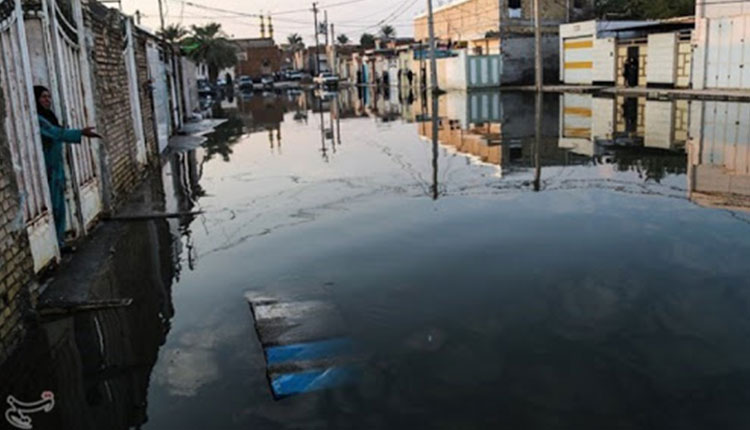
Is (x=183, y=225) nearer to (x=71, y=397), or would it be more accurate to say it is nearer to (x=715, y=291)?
(x=71, y=397)

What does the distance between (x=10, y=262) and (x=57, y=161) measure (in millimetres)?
2280

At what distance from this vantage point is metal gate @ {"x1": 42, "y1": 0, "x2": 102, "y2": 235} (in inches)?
324

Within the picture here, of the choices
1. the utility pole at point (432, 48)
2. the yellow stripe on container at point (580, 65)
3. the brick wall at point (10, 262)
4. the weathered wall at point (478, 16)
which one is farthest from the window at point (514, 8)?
the brick wall at point (10, 262)

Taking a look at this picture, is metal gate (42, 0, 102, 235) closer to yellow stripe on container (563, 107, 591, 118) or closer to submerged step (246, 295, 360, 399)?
submerged step (246, 295, 360, 399)

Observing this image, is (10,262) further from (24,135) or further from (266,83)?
(266,83)

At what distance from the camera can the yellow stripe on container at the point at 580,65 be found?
1619 inches

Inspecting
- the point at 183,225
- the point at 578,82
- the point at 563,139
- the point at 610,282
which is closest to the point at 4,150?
the point at 183,225

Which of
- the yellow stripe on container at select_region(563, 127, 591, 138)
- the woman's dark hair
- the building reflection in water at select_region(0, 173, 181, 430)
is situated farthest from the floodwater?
the yellow stripe on container at select_region(563, 127, 591, 138)

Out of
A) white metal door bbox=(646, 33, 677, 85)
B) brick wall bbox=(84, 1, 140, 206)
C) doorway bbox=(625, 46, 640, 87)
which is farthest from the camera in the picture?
doorway bbox=(625, 46, 640, 87)

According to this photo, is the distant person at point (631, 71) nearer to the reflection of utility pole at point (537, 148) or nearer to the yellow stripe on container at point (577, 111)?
the reflection of utility pole at point (537, 148)

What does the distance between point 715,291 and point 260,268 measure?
439 centimetres

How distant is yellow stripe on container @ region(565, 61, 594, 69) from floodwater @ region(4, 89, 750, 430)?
95.5 feet

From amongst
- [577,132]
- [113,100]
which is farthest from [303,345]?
[577,132]

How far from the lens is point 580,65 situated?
42.2 metres
